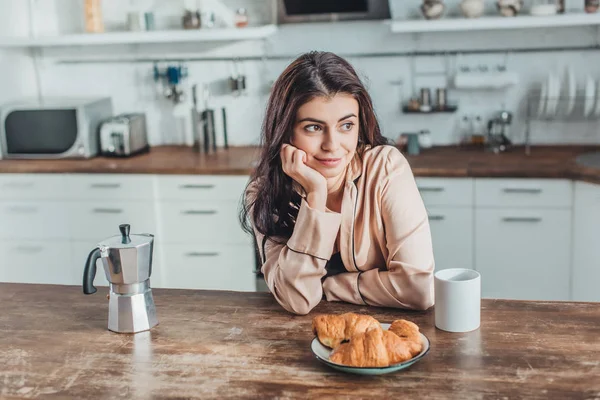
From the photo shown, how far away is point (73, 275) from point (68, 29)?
4.93 feet

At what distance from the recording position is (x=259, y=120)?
458cm

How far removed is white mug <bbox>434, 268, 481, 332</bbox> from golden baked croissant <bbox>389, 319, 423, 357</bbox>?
143mm

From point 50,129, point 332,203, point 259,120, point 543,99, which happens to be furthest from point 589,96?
point 50,129

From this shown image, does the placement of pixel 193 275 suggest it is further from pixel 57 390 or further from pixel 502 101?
pixel 57 390

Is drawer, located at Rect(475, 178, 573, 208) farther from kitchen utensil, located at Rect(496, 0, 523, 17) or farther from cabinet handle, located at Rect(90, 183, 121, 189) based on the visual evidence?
cabinet handle, located at Rect(90, 183, 121, 189)

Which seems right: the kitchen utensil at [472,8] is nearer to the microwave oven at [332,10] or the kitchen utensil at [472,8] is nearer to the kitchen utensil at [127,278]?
the microwave oven at [332,10]

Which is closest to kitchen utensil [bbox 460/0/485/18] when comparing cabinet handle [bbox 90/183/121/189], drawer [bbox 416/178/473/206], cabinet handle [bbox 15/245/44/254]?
drawer [bbox 416/178/473/206]

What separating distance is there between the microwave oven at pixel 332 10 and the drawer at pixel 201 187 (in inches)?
39.7

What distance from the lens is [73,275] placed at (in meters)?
4.32

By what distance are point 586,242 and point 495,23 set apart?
3.83 feet

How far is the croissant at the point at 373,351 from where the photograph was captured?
5.17 ft

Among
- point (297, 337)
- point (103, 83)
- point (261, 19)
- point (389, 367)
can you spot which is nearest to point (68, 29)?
point (103, 83)

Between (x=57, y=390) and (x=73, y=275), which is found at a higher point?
(x=57, y=390)

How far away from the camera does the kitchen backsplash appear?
424 cm
